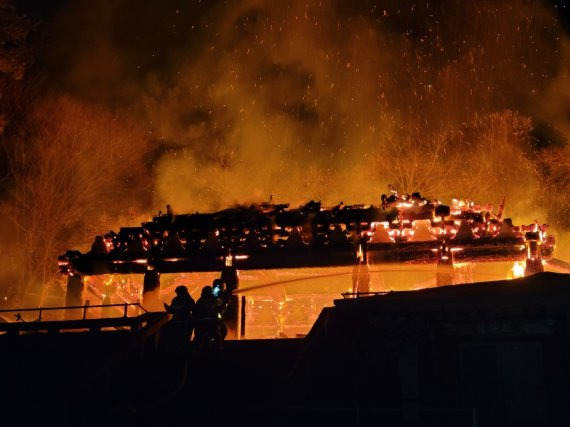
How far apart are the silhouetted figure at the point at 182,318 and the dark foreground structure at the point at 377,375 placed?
0.41 meters

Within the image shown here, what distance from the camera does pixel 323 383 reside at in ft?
49.2

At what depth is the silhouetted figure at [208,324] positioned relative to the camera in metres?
16.0

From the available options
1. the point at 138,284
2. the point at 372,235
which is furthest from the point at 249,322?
the point at 372,235

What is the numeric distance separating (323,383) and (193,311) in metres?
3.76

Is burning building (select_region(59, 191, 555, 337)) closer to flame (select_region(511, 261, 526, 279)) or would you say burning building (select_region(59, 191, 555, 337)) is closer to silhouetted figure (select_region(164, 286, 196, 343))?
flame (select_region(511, 261, 526, 279))

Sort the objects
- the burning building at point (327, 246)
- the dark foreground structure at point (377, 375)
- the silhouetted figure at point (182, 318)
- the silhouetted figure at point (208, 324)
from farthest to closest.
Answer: the burning building at point (327, 246)
the silhouetted figure at point (208, 324)
the silhouetted figure at point (182, 318)
the dark foreground structure at point (377, 375)

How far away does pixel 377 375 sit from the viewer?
14.5m

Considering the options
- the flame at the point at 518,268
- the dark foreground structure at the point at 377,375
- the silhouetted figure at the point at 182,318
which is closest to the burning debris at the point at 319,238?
the flame at the point at 518,268

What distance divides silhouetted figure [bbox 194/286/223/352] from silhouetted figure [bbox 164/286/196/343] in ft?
0.60

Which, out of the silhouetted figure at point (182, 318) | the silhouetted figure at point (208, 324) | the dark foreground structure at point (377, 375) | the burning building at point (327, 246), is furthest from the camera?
the burning building at point (327, 246)

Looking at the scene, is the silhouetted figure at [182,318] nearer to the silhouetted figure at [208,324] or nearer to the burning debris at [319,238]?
the silhouetted figure at [208,324]

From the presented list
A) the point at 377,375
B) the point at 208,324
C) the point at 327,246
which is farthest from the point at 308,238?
the point at 377,375

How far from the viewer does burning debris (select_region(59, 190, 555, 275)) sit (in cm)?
2017

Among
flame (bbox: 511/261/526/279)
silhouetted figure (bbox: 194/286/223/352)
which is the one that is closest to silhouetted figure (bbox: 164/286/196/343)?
silhouetted figure (bbox: 194/286/223/352)
